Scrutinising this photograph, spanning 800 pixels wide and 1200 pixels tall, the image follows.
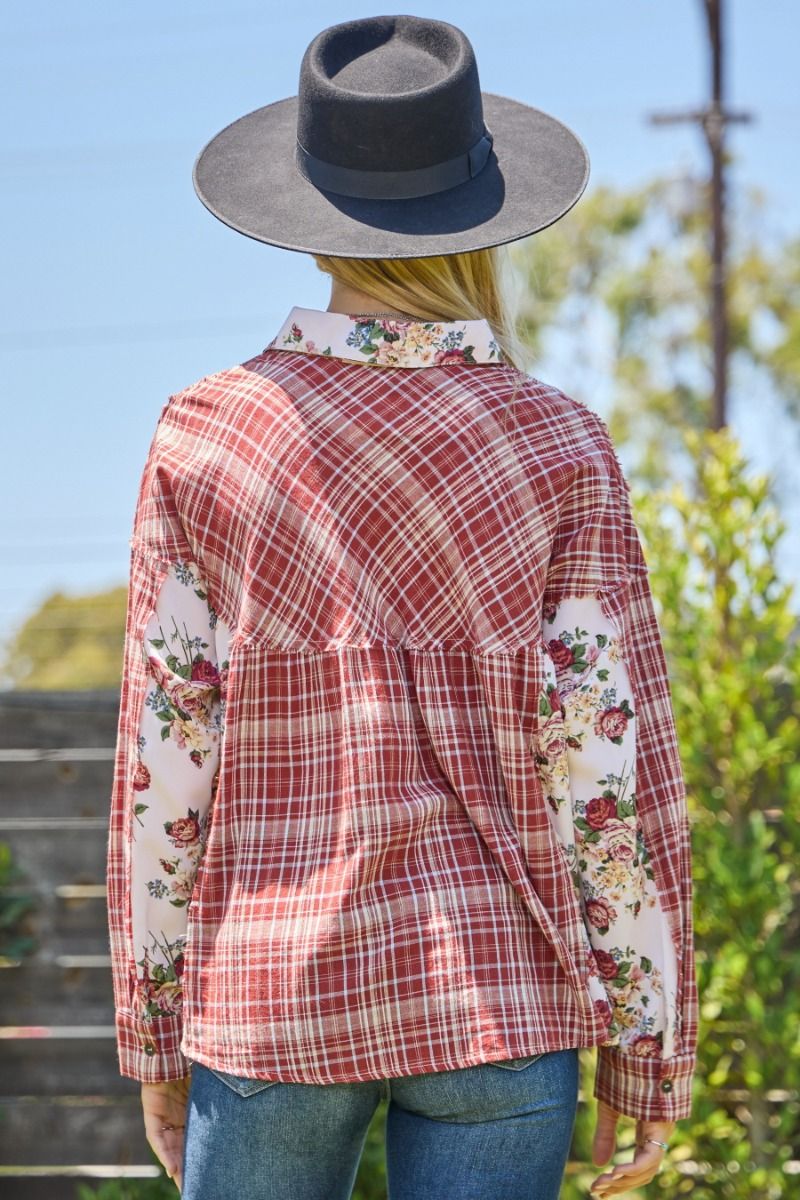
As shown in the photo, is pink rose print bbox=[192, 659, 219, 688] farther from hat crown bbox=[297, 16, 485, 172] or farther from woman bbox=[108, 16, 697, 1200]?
hat crown bbox=[297, 16, 485, 172]

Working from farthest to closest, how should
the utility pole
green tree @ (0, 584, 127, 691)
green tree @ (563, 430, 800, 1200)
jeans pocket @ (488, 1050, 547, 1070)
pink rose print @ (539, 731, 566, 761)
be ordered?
green tree @ (0, 584, 127, 691) → the utility pole → green tree @ (563, 430, 800, 1200) → pink rose print @ (539, 731, 566, 761) → jeans pocket @ (488, 1050, 547, 1070)

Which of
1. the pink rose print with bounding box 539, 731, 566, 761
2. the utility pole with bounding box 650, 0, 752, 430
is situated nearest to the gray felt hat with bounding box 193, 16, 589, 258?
the pink rose print with bounding box 539, 731, 566, 761

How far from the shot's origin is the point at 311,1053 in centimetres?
131

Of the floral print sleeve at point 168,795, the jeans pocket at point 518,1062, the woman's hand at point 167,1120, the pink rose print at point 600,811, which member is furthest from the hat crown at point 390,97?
the woman's hand at point 167,1120

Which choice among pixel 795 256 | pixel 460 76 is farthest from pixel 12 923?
pixel 795 256

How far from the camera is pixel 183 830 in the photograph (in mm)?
1462

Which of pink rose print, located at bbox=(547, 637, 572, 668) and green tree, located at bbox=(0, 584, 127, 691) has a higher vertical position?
pink rose print, located at bbox=(547, 637, 572, 668)

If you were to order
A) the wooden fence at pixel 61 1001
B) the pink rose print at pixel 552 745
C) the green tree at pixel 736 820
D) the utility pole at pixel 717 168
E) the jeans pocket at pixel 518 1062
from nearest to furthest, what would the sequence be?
the jeans pocket at pixel 518 1062
the pink rose print at pixel 552 745
the green tree at pixel 736 820
the wooden fence at pixel 61 1001
the utility pole at pixel 717 168

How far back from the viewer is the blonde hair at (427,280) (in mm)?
1494

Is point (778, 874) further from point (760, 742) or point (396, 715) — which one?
point (396, 715)

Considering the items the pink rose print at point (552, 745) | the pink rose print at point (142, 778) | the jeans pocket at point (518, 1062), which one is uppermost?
the pink rose print at point (552, 745)

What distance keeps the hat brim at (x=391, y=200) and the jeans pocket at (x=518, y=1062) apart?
2.81 feet

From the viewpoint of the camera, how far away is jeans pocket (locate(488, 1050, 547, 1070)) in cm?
132

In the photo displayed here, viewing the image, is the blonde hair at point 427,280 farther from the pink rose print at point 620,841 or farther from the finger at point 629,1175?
the finger at point 629,1175
